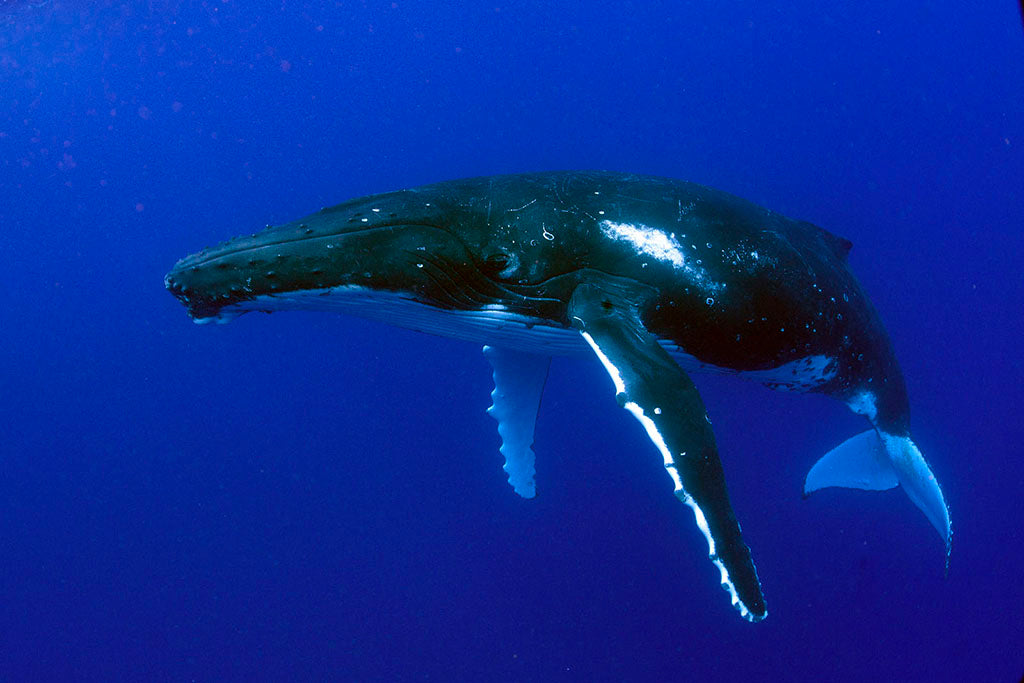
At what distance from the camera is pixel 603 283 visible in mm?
4652

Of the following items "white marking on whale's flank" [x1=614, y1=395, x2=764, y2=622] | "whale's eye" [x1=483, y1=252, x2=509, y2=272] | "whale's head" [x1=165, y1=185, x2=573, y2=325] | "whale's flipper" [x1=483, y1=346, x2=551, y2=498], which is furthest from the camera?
"whale's flipper" [x1=483, y1=346, x2=551, y2=498]

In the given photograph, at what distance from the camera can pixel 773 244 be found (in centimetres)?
523

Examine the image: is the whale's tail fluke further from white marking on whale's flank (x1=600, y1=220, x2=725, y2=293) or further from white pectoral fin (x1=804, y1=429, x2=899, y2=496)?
white marking on whale's flank (x1=600, y1=220, x2=725, y2=293)

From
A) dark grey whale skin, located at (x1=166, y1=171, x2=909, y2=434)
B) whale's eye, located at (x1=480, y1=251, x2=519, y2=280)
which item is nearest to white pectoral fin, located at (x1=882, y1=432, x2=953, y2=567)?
dark grey whale skin, located at (x1=166, y1=171, x2=909, y2=434)

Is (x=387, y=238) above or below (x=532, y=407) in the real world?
above

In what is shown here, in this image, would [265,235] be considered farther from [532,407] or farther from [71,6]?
[71,6]

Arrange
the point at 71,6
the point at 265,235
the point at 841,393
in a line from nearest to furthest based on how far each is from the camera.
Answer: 1. the point at 265,235
2. the point at 841,393
3. the point at 71,6

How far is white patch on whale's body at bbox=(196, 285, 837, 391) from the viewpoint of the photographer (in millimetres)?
4410

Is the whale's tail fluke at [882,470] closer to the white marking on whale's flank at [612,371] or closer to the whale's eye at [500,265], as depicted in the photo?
the white marking on whale's flank at [612,371]

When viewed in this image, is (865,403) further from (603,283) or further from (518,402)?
(603,283)

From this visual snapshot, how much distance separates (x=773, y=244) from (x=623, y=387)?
2.29m

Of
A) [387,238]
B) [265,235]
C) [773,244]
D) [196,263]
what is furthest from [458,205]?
[773,244]

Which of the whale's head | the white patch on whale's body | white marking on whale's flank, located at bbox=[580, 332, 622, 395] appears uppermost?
the whale's head

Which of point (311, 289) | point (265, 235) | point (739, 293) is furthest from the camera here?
point (739, 293)
